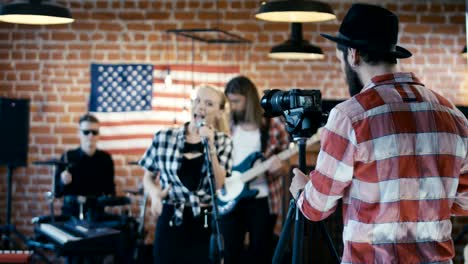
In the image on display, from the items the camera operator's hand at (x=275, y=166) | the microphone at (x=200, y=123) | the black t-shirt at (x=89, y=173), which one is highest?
the microphone at (x=200, y=123)

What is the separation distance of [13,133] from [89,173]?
72 centimetres

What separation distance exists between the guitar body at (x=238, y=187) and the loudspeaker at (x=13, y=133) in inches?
72.9

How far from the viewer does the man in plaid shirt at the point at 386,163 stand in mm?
2404

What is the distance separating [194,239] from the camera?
448 centimetres

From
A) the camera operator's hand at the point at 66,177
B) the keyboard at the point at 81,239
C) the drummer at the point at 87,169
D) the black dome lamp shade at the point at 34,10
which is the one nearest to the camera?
the keyboard at the point at 81,239

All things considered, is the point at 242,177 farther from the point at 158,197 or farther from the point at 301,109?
the point at 301,109

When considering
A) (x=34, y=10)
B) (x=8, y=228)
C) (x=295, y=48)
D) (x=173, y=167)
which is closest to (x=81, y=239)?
(x=173, y=167)

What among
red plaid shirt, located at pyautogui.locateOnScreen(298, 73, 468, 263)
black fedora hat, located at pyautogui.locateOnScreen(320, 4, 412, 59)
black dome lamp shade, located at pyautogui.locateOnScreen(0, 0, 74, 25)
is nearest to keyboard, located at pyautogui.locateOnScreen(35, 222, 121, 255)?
black dome lamp shade, located at pyautogui.locateOnScreen(0, 0, 74, 25)

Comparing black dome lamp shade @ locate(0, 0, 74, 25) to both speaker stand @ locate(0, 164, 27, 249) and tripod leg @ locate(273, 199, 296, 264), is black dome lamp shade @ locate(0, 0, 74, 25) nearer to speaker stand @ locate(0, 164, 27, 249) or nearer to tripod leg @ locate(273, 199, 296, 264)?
tripod leg @ locate(273, 199, 296, 264)

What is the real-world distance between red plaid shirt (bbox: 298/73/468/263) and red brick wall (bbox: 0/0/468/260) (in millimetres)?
5085

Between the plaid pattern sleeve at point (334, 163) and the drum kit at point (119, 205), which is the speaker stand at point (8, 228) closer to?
the drum kit at point (119, 205)

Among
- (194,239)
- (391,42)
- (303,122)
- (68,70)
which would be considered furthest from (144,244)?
(391,42)

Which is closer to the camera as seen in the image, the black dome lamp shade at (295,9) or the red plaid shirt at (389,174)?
the red plaid shirt at (389,174)

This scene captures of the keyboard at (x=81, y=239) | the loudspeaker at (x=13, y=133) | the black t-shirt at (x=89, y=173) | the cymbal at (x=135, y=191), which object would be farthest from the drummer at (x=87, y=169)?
the keyboard at (x=81, y=239)
